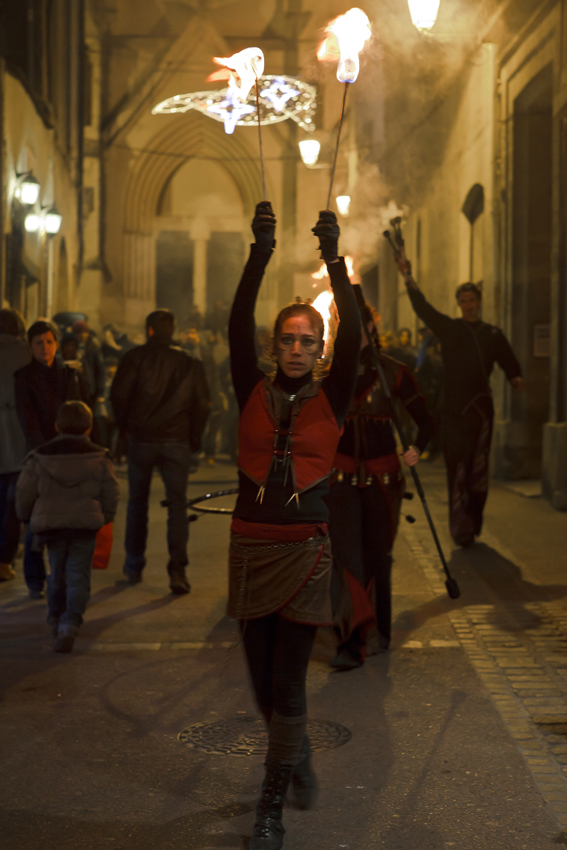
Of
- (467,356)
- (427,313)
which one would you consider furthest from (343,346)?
(467,356)

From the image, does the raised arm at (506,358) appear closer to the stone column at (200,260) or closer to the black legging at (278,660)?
the black legging at (278,660)

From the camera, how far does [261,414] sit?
11.7ft

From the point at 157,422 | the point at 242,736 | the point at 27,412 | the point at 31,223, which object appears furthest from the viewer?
the point at 31,223

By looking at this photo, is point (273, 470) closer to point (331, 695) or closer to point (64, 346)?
point (331, 695)

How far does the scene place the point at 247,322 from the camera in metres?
3.61

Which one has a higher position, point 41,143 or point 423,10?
point 41,143

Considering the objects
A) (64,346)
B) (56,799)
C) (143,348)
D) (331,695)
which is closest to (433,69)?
(64,346)

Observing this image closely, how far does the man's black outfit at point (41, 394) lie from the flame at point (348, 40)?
347 cm

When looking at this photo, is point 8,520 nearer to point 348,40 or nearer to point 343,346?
point 348,40

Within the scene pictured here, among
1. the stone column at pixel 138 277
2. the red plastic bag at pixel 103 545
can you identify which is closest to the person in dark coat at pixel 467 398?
the red plastic bag at pixel 103 545

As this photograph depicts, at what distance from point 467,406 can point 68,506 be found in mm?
4120

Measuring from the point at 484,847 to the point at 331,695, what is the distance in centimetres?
173

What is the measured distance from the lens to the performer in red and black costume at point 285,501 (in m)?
3.45

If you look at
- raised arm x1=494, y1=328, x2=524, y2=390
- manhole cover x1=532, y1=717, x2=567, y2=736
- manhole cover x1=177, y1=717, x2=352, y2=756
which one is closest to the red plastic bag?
manhole cover x1=177, y1=717, x2=352, y2=756
